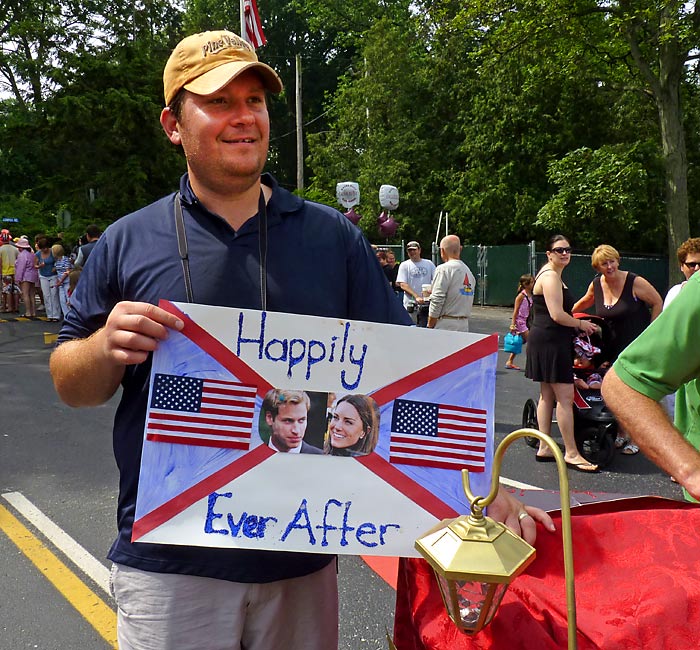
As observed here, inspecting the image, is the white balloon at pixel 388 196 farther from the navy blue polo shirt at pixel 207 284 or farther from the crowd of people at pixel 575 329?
the navy blue polo shirt at pixel 207 284

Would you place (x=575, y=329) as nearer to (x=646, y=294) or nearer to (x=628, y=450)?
(x=646, y=294)

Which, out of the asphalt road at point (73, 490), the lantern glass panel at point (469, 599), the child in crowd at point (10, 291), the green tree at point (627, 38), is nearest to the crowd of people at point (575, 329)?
the asphalt road at point (73, 490)

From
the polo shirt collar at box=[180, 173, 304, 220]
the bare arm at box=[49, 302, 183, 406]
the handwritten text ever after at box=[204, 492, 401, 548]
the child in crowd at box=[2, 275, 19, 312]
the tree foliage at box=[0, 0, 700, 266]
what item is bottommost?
the child in crowd at box=[2, 275, 19, 312]

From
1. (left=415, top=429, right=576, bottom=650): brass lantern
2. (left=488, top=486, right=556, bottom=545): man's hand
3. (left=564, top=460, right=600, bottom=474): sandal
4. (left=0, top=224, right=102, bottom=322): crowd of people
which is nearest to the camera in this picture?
(left=415, top=429, right=576, bottom=650): brass lantern

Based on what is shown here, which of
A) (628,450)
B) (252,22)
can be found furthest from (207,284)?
(252,22)

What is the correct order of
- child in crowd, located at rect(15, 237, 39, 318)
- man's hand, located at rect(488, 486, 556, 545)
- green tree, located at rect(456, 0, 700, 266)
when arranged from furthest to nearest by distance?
1. green tree, located at rect(456, 0, 700, 266)
2. child in crowd, located at rect(15, 237, 39, 318)
3. man's hand, located at rect(488, 486, 556, 545)

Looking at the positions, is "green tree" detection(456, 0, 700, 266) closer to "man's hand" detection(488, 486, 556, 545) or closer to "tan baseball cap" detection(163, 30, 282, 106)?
"tan baseball cap" detection(163, 30, 282, 106)

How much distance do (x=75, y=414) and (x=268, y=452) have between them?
20.5 feet

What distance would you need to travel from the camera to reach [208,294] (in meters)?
1.63

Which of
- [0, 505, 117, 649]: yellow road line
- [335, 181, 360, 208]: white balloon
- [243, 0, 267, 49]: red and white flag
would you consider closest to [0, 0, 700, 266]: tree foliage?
[335, 181, 360, 208]: white balloon

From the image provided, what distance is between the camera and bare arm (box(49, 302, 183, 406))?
58.5 inches

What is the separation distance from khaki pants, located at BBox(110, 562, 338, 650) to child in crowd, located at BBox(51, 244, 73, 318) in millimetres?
14239

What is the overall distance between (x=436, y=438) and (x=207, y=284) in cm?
60

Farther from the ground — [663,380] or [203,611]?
[663,380]
